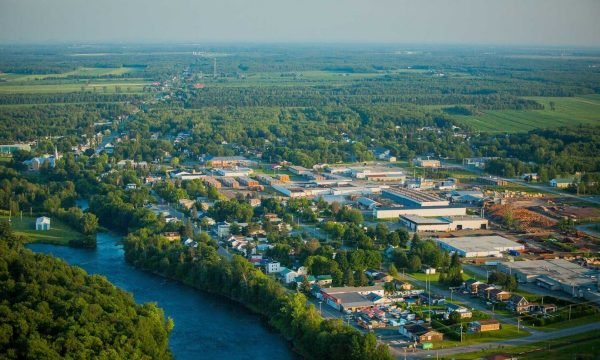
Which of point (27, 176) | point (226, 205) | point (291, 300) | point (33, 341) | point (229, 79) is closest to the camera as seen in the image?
point (33, 341)

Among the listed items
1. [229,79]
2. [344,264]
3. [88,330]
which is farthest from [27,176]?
[229,79]

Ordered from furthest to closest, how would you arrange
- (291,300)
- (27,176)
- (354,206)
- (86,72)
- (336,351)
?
(86,72), (27,176), (354,206), (291,300), (336,351)

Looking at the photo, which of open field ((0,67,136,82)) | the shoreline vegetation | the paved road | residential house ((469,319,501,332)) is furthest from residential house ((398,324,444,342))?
open field ((0,67,136,82))

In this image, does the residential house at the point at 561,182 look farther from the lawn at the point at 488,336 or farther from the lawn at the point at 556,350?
the lawn at the point at 556,350

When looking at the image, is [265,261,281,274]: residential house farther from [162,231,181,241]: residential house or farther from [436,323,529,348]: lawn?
[436,323,529,348]: lawn

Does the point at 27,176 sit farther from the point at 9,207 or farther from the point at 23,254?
the point at 23,254

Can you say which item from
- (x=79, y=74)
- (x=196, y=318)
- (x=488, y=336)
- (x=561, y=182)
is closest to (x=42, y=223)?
(x=196, y=318)

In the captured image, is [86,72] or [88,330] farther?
[86,72]
